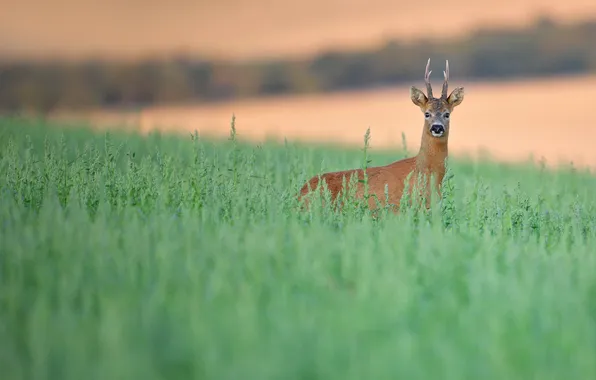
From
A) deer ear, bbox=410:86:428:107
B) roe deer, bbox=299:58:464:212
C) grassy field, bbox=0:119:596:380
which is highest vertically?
deer ear, bbox=410:86:428:107

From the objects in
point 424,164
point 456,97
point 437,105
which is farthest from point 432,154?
point 456,97

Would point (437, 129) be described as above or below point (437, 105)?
below

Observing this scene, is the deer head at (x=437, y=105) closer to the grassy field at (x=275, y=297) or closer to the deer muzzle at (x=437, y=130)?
the deer muzzle at (x=437, y=130)

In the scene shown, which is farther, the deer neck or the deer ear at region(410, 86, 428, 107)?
the deer ear at region(410, 86, 428, 107)

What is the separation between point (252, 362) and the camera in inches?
151

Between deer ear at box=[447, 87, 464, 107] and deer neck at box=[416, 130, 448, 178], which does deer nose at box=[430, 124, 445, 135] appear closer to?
deer neck at box=[416, 130, 448, 178]

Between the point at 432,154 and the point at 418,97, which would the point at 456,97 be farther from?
the point at 432,154

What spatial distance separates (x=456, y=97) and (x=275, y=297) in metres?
6.78

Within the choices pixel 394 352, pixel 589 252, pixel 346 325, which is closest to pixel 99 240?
pixel 346 325

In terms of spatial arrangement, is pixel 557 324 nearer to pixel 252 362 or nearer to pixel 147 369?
pixel 252 362

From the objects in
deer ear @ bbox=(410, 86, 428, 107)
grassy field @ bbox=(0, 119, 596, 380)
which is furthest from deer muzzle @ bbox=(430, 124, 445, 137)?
grassy field @ bbox=(0, 119, 596, 380)

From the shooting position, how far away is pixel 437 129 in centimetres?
1047

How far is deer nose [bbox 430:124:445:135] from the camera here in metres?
10.5

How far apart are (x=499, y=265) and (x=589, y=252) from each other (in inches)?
54.4
